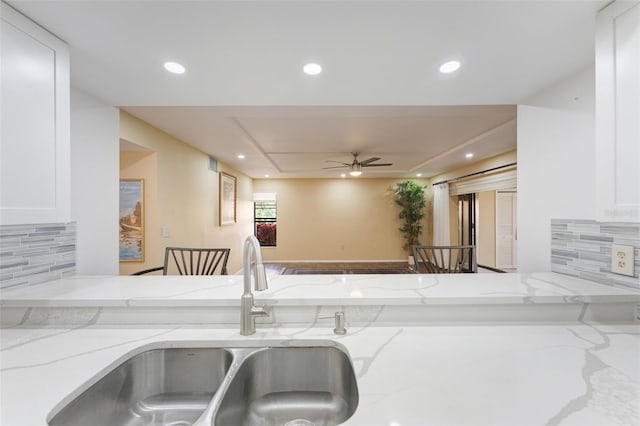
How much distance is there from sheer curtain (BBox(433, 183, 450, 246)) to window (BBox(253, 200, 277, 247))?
420 cm

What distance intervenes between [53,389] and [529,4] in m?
2.09

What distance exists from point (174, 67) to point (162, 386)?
1576mm

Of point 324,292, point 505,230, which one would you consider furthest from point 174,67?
point 505,230

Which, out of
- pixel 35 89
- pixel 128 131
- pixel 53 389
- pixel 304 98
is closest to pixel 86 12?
pixel 35 89

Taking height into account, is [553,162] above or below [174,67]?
below

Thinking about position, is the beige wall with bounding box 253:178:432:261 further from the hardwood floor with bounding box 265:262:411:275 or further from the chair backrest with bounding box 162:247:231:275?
the chair backrest with bounding box 162:247:231:275

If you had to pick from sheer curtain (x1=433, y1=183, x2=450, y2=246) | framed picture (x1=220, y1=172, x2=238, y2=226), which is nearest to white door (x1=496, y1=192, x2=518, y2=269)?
sheer curtain (x1=433, y1=183, x2=450, y2=246)

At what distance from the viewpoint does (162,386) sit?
1056 mm

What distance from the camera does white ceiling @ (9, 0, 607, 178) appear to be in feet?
3.58

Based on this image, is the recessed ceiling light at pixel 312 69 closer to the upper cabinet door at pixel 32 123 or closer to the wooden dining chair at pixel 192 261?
the upper cabinet door at pixel 32 123

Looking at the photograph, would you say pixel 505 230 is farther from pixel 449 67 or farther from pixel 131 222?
pixel 131 222

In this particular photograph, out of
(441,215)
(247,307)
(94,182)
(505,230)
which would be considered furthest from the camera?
(441,215)

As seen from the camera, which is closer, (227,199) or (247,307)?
(247,307)

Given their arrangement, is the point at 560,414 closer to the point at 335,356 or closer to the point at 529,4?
the point at 335,356
